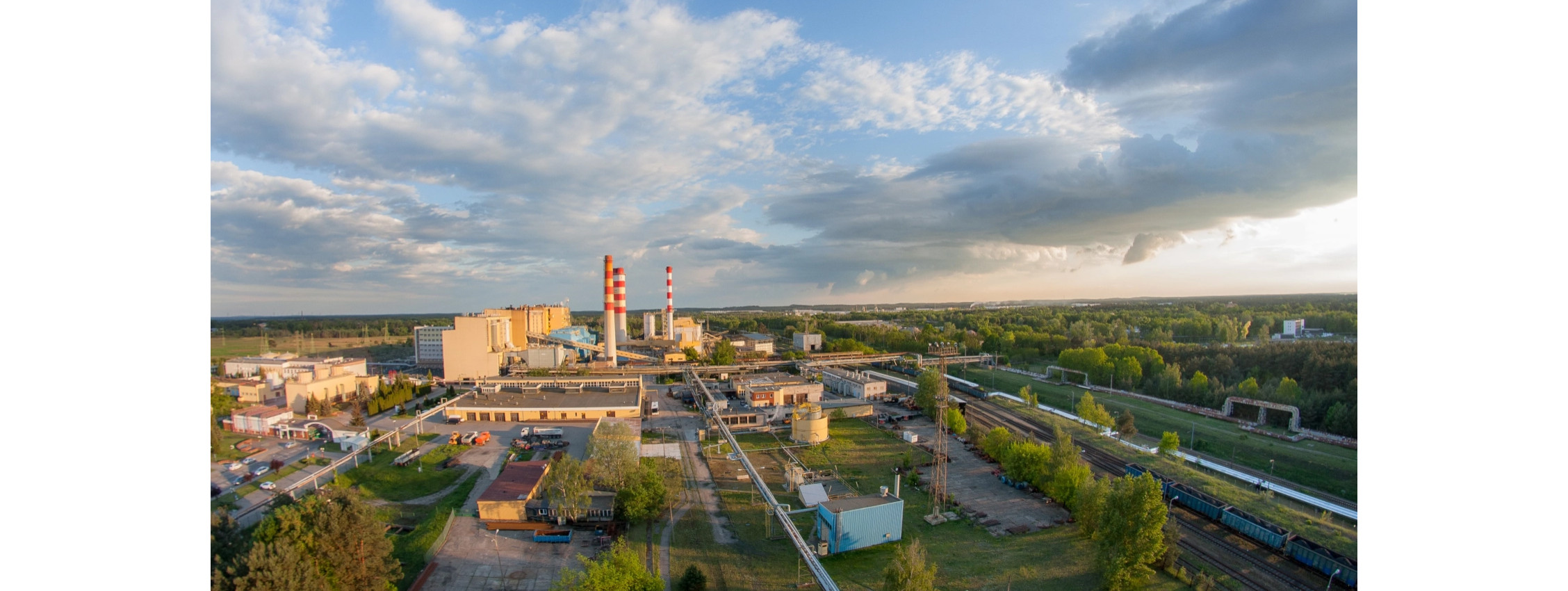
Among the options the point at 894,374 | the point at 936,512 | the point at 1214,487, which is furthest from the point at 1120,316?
the point at 936,512

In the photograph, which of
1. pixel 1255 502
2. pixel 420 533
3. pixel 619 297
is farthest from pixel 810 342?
pixel 420 533

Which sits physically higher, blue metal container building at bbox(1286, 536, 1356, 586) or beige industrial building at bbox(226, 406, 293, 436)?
beige industrial building at bbox(226, 406, 293, 436)

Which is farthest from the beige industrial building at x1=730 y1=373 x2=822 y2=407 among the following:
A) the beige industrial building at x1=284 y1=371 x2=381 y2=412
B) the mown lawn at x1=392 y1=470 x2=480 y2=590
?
the beige industrial building at x1=284 y1=371 x2=381 y2=412

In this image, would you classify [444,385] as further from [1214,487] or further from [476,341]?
[1214,487]

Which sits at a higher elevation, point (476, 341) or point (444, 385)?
point (476, 341)

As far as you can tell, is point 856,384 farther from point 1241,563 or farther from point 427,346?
point 427,346

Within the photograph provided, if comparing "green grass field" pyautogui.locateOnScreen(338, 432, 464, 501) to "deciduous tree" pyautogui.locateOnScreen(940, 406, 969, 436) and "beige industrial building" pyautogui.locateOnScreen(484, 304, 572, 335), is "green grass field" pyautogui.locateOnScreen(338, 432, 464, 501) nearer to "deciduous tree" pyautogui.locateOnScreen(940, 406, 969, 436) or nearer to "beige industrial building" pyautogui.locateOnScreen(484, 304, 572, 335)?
"deciduous tree" pyautogui.locateOnScreen(940, 406, 969, 436)
